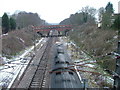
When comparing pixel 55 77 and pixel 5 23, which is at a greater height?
pixel 5 23

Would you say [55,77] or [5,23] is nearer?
[55,77]

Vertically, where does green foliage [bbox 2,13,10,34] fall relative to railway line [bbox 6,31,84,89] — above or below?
above

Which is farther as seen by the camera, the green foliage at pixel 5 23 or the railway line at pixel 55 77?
the green foliage at pixel 5 23

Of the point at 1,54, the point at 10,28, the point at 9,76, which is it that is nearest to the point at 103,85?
the point at 9,76

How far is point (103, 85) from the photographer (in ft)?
33.5

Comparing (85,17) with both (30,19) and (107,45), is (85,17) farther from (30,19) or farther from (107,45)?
(107,45)

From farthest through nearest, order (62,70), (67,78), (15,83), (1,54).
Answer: (1,54)
(15,83)
(62,70)
(67,78)

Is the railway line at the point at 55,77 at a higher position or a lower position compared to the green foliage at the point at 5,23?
lower

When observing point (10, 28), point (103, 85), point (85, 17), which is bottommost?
point (103, 85)

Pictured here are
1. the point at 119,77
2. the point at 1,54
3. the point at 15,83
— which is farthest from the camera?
the point at 1,54

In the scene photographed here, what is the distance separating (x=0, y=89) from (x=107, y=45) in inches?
494

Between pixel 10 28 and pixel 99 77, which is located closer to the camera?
pixel 99 77

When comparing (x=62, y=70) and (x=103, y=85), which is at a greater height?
(x=62, y=70)

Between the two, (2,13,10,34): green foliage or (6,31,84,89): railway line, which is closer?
(6,31,84,89): railway line
